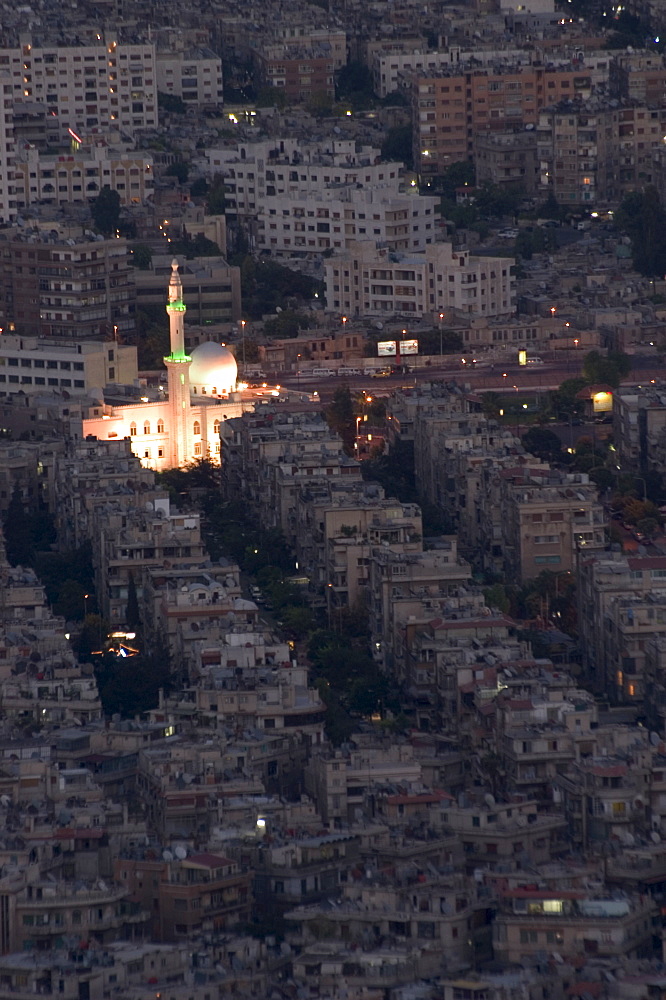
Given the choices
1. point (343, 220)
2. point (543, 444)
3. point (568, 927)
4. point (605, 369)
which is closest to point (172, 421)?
point (543, 444)

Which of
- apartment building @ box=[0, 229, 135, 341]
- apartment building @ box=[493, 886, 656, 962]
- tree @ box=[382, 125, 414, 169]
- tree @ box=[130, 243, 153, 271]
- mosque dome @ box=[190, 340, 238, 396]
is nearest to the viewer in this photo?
apartment building @ box=[493, 886, 656, 962]

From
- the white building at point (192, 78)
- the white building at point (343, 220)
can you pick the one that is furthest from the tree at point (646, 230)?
the white building at point (192, 78)

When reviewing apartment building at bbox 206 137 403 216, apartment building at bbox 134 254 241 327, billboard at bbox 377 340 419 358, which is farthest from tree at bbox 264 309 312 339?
apartment building at bbox 206 137 403 216

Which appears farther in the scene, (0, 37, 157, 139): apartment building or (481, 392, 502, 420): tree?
(0, 37, 157, 139): apartment building

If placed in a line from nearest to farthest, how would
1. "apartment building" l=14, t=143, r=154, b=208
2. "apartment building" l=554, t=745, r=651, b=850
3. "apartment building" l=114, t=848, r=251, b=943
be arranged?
"apartment building" l=114, t=848, r=251, b=943 → "apartment building" l=554, t=745, r=651, b=850 → "apartment building" l=14, t=143, r=154, b=208

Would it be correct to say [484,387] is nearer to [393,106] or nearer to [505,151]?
[505,151]

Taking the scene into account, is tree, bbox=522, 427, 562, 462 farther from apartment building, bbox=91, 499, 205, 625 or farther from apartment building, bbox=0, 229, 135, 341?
apartment building, bbox=0, 229, 135, 341

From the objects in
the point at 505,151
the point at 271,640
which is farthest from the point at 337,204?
the point at 271,640
